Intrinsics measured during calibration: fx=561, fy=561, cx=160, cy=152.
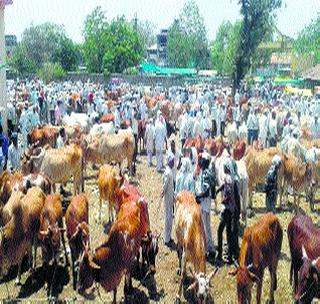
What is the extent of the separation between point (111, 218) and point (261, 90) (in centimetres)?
2884

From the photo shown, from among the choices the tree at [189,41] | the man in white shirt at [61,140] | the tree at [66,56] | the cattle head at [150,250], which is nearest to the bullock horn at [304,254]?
the cattle head at [150,250]

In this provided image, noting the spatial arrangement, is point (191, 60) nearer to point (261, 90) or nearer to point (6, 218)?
point (261, 90)

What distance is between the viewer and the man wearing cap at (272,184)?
1270 centimetres

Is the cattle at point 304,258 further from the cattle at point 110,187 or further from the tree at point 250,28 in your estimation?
the tree at point 250,28

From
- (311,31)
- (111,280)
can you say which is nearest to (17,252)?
(111,280)

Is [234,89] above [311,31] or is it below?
below

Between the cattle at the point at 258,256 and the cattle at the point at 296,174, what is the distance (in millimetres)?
4698

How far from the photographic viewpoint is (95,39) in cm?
5162

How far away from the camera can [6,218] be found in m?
9.59

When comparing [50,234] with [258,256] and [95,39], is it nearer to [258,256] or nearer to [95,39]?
[258,256]

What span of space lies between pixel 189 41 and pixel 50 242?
56.3 m

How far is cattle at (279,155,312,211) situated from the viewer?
516 inches

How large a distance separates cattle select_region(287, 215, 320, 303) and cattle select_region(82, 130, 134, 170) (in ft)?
25.4

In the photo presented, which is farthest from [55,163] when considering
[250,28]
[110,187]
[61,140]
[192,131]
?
[250,28]
